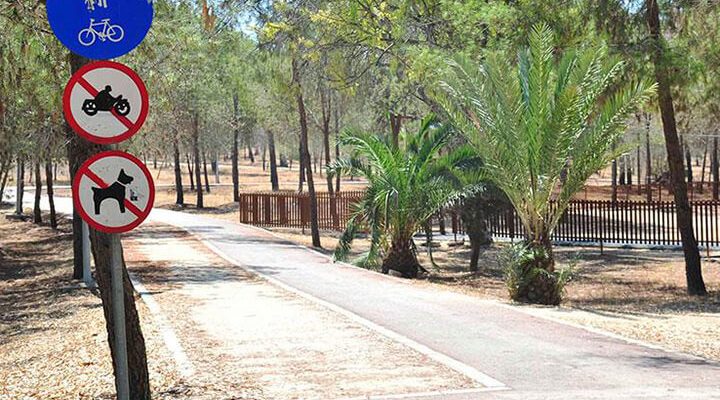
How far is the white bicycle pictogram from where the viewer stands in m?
5.88

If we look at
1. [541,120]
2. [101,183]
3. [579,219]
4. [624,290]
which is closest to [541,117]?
[541,120]

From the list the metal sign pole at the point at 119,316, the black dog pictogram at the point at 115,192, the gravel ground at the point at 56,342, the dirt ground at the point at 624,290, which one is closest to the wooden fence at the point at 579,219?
the dirt ground at the point at 624,290

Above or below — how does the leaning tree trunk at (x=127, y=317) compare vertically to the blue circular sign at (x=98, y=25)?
below

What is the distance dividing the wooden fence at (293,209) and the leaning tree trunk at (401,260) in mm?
11672

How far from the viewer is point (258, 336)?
10.4 metres

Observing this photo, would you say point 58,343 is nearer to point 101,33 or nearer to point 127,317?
point 127,317

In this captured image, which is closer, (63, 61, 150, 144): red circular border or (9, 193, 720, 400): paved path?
(63, 61, 150, 144): red circular border

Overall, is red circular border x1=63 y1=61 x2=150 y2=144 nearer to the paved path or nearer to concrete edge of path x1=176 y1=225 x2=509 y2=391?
the paved path

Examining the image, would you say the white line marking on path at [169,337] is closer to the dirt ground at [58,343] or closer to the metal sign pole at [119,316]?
the dirt ground at [58,343]

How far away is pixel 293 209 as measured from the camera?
3456 centimetres

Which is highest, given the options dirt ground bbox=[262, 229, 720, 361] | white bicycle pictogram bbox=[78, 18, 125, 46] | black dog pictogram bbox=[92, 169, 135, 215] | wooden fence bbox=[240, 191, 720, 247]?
white bicycle pictogram bbox=[78, 18, 125, 46]

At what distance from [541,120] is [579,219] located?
13.3m

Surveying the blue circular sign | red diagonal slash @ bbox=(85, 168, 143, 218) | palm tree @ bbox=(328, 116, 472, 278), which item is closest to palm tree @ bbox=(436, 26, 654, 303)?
palm tree @ bbox=(328, 116, 472, 278)

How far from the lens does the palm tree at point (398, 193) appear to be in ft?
64.5
